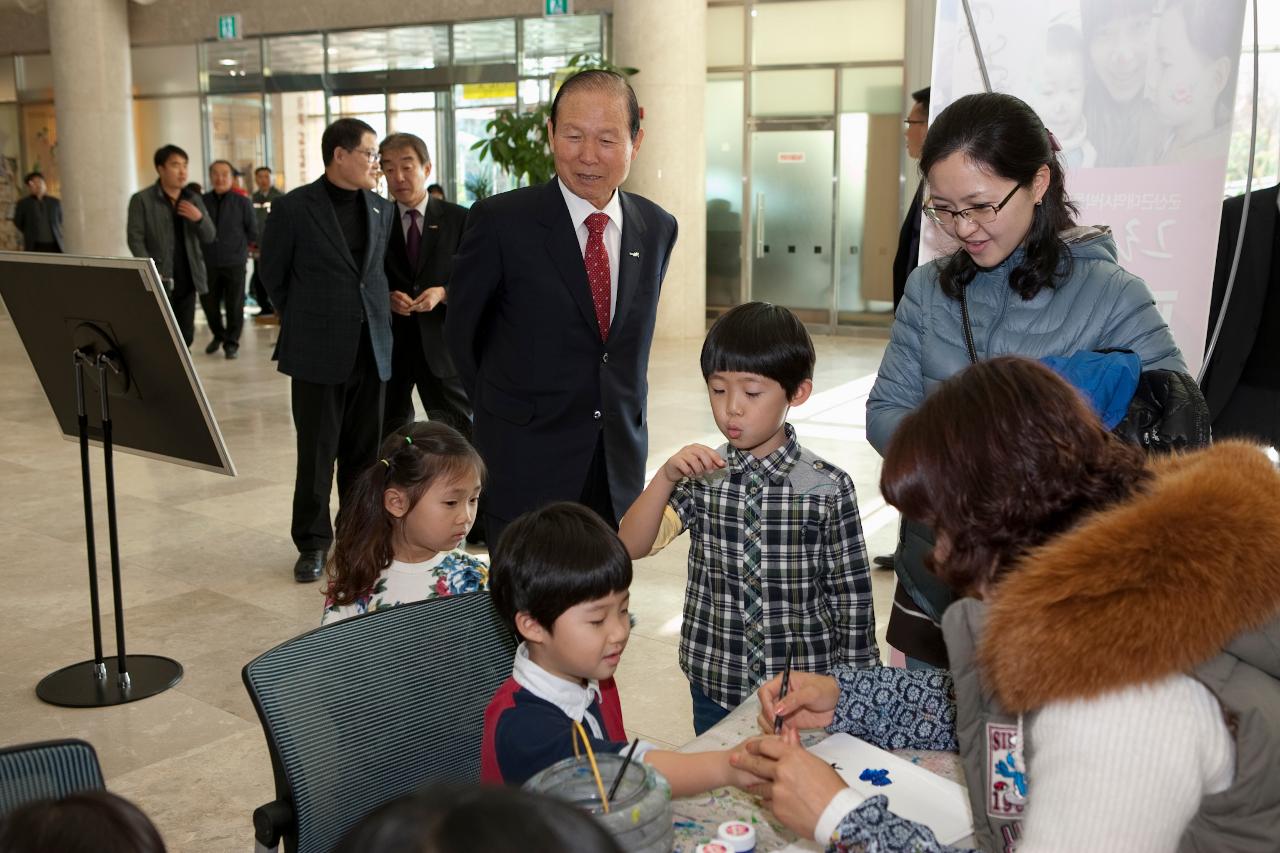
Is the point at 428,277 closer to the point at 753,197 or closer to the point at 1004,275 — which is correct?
the point at 1004,275

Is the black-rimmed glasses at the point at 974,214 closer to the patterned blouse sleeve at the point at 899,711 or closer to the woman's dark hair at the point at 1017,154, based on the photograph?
the woman's dark hair at the point at 1017,154

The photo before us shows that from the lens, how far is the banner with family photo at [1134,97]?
307 centimetres

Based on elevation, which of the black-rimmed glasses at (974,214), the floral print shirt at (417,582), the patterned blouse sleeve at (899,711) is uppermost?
the black-rimmed glasses at (974,214)

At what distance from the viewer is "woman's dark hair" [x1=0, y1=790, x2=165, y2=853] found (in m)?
0.96

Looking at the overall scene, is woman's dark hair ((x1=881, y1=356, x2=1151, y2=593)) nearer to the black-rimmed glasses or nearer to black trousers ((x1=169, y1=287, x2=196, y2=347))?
the black-rimmed glasses

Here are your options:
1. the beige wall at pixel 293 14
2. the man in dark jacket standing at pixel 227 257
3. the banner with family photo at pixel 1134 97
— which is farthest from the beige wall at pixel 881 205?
the banner with family photo at pixel 1134 97

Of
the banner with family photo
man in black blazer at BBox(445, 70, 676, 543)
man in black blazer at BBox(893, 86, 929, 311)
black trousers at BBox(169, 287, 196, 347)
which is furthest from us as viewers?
black trousers at BBox(169, 287, 196, 347)

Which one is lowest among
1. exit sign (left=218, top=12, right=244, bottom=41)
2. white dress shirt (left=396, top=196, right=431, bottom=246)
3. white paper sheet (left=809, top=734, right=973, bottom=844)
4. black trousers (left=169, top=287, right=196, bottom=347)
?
black trousers (left=169, top=287, right=196, bottom=347)

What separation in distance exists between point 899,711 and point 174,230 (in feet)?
33.5

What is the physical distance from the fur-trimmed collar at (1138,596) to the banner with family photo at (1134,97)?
2.06 metres

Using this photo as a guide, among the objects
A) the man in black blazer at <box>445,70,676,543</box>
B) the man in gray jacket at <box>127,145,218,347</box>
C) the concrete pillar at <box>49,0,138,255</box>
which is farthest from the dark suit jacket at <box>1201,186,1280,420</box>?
the concrete pillar at <box>49,0,138,255</box>

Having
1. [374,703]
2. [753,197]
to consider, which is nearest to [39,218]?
[753,197]

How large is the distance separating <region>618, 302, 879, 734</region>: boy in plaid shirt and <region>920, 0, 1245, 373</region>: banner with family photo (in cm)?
106

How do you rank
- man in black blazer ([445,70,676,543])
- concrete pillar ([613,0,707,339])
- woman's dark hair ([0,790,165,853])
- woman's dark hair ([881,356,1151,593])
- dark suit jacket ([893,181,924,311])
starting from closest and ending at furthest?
woman's dark hair ([0,790,165,853])
woman's dark hair ([881,356,1151,593])
man in black blazer ([445,70,676,543])
dark suit jacket ([893,181,924,311])
concrete pillar ([613,0,707,339])
